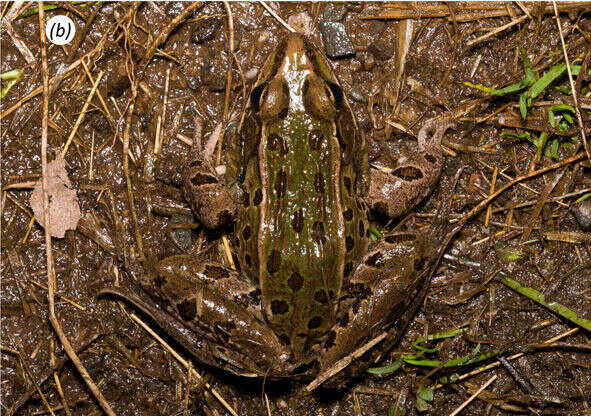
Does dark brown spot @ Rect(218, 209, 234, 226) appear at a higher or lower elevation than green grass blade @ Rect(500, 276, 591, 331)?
higher

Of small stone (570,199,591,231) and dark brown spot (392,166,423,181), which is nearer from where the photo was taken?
dark brown spot (392,166,423,181)

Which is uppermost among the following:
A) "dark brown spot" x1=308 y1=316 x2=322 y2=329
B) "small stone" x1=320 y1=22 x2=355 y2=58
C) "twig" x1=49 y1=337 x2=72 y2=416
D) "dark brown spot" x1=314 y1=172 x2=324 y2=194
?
"small stone" x1=320 y1=22 x2=355 y2=58

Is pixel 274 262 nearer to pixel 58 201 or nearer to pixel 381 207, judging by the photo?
pixel 381 207

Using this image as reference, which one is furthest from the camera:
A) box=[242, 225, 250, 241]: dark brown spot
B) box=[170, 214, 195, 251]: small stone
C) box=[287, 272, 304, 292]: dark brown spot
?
box=[170, 214, 195, 251]: small stone

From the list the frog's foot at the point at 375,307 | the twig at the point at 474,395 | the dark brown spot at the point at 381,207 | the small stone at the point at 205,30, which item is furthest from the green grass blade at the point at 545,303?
the small stone at the point at 205,30

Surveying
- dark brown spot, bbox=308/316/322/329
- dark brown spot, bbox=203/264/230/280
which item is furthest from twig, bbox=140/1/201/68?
dark brown spot, bbox=308/316/322/329

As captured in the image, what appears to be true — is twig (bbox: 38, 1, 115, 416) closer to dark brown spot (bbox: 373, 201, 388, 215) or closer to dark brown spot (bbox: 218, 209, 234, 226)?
dark brown spot (bbox: 218, 209, 234, 226)

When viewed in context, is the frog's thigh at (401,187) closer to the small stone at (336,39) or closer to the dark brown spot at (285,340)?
the small stone at (336,39)
